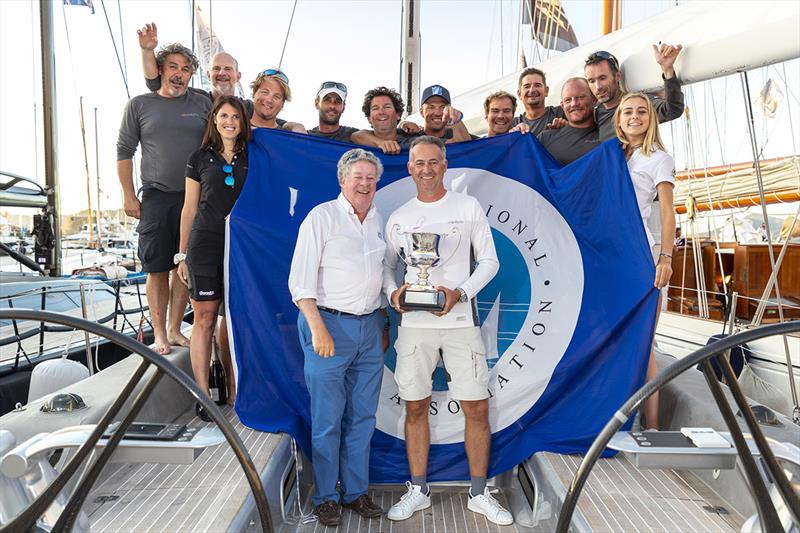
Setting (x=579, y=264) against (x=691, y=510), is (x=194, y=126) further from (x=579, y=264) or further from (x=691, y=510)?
(x=691, y=510)

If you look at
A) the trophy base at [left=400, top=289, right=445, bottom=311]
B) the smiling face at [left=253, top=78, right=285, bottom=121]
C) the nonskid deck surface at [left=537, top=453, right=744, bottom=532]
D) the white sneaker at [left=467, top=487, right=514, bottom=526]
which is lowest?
the white sneaker at [left=467, top=487, right=514, bottom=526]

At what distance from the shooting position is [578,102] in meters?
3.48

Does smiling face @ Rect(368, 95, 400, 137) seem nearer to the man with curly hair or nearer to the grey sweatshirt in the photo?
the man with curly hair

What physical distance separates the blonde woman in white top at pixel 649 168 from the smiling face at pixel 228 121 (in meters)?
2.04

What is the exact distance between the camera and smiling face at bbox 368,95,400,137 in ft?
11.8

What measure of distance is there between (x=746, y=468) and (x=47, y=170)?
28.3 feet

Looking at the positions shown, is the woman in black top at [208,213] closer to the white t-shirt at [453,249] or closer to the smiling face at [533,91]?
the white t-shirt at [453,249]

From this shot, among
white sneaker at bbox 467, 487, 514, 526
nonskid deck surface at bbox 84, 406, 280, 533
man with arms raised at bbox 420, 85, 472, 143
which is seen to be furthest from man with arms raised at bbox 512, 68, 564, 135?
nonskid deck surface at bbox 84, 406, 280, 533

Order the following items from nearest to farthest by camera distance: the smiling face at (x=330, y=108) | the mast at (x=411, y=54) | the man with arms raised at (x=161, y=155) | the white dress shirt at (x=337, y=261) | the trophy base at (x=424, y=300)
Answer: the trophy base at (x=424, y=300) → the white dress shirt at (x=337, y=261) → the man with arms raised at (x=161, y=155) → the smiling face at (x=330, y=108) → the mast at (x=411, y=54)

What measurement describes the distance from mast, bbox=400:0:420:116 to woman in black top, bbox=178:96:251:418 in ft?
12.8

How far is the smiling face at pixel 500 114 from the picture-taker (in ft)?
13.0

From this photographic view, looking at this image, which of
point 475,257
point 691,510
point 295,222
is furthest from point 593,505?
point 295,222

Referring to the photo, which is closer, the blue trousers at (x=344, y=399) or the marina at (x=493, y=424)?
the marina at (x=493, y=424)

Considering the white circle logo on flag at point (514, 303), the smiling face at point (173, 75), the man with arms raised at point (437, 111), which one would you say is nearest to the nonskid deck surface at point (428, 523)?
the white circle logo on flag at point (514, 303)
